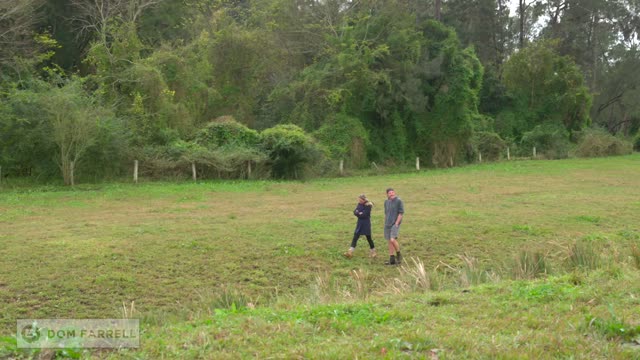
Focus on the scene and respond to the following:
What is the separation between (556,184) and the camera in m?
26.2

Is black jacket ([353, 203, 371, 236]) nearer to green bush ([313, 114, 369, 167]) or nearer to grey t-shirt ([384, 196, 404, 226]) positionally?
grey t-shirt ([384, 196, 404, 226])

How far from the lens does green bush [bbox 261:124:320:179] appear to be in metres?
29.3

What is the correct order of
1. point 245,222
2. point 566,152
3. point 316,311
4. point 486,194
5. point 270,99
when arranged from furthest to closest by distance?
point 566,152
point 270,99
point 486,194
point 245,222
point 316,311

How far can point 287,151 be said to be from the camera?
29344 millimetres

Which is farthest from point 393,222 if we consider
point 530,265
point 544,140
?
point 544,140

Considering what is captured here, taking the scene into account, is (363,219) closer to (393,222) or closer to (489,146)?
(393,222)

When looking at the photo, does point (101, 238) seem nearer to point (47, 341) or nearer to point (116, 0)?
point (47, 341)

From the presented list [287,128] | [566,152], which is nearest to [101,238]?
[287,128]

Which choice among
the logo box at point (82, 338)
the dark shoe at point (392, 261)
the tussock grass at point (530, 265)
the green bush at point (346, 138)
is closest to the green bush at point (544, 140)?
the green bush at point (346, 138)

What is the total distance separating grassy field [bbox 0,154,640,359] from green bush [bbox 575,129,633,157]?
77.0ft

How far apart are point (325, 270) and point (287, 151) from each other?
18.0 meters

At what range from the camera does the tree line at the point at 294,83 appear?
2686 cm

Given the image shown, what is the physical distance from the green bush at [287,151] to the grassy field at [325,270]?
13.1 feet

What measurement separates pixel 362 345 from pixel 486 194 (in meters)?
18.9
